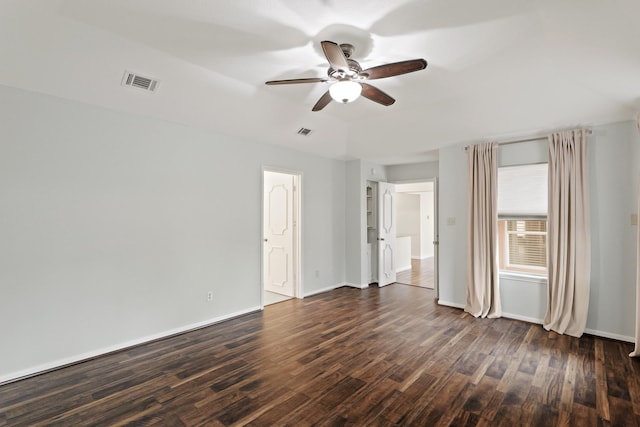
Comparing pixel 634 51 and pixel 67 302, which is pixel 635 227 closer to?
pixel 634 51

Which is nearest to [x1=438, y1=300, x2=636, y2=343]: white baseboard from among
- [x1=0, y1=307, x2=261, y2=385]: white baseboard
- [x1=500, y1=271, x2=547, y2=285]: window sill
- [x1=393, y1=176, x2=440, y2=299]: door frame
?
[x1=393, y1=176, x2=440, y2=299]: door frame

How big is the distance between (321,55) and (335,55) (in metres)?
0.75

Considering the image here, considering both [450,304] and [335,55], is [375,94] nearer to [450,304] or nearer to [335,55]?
[335,55]

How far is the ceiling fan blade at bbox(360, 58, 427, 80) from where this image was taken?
238 cm

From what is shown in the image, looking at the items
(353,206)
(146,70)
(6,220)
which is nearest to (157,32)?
(146,70)

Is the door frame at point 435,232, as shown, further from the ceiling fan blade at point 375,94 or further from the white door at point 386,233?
the ceiling fan blade at point 375,94

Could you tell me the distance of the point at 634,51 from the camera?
2.56m

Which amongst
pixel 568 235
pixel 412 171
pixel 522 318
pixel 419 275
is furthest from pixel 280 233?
pixel 568 235

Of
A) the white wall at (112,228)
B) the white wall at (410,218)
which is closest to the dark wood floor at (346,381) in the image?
the white wall at (112,228)

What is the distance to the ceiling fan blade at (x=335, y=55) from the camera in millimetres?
2150

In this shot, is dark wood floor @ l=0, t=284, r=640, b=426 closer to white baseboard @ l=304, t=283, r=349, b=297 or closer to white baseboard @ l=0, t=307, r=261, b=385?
white baseboard @ l=0, t=307, r=261, b=385

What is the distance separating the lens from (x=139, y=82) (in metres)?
3.17

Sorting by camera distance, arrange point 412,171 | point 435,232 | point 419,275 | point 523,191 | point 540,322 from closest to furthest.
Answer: point 540,322
point 523,191
point 435,232
point 412,171
point 419,275

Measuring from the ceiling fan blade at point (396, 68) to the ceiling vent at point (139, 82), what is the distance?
2.12 meters
